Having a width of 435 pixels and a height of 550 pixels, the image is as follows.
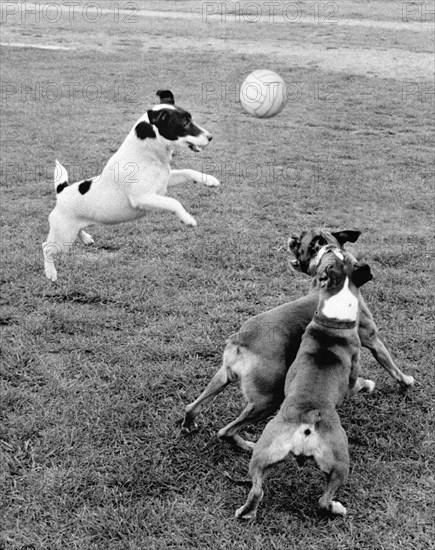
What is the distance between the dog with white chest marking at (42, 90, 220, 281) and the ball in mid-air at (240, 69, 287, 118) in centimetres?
73

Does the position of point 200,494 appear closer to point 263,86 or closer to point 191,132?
point 191,132

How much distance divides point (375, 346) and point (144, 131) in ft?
6.14

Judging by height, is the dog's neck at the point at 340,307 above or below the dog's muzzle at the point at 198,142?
below

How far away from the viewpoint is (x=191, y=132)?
4270 millimetres

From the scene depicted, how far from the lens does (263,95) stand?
16.6ft

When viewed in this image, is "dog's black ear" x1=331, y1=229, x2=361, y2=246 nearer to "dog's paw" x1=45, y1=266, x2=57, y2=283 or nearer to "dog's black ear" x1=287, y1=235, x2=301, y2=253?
"dog's black ear" x1=287, y1=235, x2=301, y2=253

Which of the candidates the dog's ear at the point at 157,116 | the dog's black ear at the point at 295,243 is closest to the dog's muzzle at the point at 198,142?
the dog's ear at the point at 157,116

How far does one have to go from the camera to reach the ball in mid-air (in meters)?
5.07

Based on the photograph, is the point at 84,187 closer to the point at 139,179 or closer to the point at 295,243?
the point at 139,179

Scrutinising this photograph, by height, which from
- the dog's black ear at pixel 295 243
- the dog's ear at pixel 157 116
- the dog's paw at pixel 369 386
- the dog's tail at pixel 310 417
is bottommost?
the dog's paw at pixel 369 386

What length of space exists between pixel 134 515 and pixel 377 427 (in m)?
1.45

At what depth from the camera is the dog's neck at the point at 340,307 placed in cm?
365

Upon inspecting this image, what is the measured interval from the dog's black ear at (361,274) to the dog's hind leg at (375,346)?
35 centimetres

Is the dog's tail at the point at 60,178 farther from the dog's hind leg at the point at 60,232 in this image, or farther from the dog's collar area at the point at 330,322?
the dog's collar area at the point at 330,322
